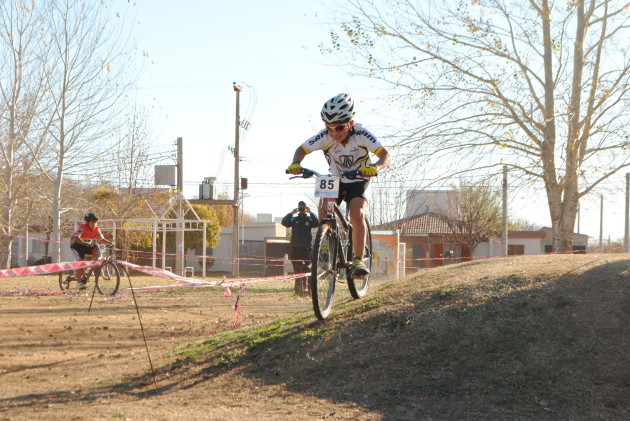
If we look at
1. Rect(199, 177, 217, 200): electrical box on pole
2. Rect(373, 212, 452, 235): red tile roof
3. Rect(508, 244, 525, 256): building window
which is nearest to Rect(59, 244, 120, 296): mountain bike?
Rect(199, 177, 217, 200): electrical box on pole

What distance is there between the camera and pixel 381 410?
4.64 m

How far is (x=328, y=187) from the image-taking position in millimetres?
6191

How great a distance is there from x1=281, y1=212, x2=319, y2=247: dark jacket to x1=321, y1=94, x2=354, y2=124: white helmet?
7015 mm

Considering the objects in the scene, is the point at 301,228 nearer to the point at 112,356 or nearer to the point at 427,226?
the point at 112,356

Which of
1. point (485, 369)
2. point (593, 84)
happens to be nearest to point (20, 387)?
point (485, 369)

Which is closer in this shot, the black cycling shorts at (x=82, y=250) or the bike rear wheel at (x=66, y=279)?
the black cycling shorts at (x=82, y=250)

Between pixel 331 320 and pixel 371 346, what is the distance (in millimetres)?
961

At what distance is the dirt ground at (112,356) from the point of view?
488 centimetres

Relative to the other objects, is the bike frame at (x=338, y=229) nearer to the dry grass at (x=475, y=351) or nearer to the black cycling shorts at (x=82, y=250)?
the dry grass at (x=475, y=351)

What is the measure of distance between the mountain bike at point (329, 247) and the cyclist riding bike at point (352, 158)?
0.11m

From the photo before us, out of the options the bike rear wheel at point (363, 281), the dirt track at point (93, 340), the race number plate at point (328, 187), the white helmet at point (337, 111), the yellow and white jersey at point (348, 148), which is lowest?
the dirt track at point (93, 340)

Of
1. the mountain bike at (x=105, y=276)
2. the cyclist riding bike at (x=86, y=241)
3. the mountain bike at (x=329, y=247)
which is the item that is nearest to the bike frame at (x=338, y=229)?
the mountain bike at (x=329, y=247)

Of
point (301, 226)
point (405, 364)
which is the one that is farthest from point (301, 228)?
point (405, 364)

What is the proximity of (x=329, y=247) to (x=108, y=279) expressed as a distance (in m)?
8.31
